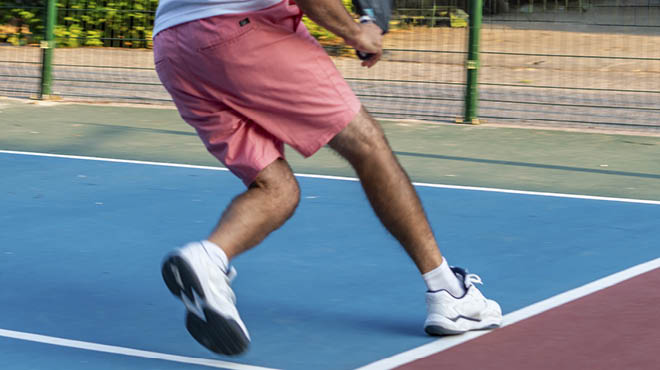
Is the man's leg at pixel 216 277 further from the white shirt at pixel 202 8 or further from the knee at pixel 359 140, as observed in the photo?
the white shirt at pixel 202 8

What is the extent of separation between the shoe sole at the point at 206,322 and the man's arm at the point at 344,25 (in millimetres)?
888

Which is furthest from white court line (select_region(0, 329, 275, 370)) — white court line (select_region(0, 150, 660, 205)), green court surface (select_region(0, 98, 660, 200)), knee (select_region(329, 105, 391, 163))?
green court surface (select_region(0, 98, 660, 200))

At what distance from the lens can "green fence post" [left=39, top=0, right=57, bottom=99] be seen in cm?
1201

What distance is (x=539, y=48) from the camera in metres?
13.8

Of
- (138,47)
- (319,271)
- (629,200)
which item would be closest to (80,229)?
(319,271)

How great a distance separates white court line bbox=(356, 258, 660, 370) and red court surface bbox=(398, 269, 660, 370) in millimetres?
35

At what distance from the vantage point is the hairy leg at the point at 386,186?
400cm

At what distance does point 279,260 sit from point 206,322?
1675mm

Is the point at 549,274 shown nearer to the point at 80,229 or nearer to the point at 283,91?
the point at 283,91

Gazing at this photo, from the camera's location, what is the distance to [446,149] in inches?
360

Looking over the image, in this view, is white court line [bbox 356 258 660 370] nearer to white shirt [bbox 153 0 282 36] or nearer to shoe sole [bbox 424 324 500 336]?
shoe sole [bbox 424 324 500 336]

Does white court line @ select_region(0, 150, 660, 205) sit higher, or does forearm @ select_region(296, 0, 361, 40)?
forearm @ select_region(296, 0, 361, 40)

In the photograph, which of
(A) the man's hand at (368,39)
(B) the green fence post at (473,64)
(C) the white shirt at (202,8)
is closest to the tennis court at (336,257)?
(A) the man's hand at (368,39)

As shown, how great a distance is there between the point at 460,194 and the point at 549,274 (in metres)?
2.05
